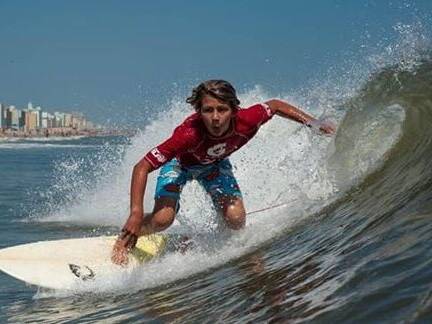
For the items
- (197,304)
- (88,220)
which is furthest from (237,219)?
(88,220)

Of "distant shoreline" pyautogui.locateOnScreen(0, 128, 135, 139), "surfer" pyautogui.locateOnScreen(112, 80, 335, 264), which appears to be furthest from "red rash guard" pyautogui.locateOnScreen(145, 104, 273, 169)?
"distant shoreline" pyautogui.locateOnScreen(0, 128, 135, 139)

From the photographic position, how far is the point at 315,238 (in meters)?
4.46

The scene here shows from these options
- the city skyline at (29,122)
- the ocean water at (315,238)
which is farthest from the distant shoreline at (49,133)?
the ocean water at (315,238)

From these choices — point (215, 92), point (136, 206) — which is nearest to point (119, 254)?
point (136, 206)

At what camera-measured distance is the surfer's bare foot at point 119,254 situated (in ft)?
16.7

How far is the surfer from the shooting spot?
4871 mm

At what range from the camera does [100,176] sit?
1487 cm

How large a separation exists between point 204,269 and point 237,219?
0.92m

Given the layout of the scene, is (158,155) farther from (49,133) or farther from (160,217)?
(49,133)

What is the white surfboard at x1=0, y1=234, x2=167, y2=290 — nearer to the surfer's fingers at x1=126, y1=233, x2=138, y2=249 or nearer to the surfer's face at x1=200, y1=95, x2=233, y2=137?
the surfer's fingers at x1=126, y1=233, x2=138, y2=249

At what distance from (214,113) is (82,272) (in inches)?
64.5

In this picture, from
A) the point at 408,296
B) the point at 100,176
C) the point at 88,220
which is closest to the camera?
the point at 408,296

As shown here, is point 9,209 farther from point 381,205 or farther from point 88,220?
point 381,205

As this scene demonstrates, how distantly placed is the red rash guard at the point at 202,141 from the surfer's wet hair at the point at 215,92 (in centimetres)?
19
